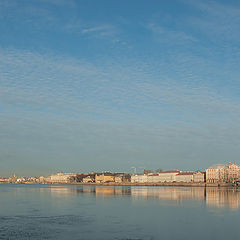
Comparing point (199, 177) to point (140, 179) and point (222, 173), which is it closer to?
point (222, 173)

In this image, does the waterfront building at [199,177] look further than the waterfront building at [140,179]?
No

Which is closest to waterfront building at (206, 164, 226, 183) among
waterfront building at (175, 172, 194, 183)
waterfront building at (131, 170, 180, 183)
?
waterfront building at (175, 172, 194, 183)

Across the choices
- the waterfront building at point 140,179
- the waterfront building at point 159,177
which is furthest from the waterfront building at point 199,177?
the waterfront building at point 140,179

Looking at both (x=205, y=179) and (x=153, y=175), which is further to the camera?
(x=153, y=175)

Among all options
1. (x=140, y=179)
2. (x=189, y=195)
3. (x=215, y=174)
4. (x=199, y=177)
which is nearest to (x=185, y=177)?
(x=199, y=177)

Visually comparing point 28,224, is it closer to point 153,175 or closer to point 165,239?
point 165,239

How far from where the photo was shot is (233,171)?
5832 inches

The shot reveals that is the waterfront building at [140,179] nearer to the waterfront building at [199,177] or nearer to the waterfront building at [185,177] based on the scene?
the waterfront building at [185,177]

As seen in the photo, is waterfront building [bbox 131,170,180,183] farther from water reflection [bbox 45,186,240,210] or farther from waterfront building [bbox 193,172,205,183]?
water reflection [bbox 45,186,240,210]

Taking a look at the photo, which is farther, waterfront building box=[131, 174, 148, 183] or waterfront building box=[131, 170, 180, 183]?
waterfront building box=[131, 174, 148, 183]

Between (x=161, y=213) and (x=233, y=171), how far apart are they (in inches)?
5013

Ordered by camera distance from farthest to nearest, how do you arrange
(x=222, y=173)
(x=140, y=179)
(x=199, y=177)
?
(x=140, y=179)
(x=199, y=177)
(x=222, y=173)

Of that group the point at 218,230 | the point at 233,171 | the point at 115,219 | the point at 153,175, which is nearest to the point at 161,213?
the point at 115,219

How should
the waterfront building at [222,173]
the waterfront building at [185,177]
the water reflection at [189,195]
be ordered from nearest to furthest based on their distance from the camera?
1. the water reflection at [189,195]
2. the waterfront building at [222,173]
3. the waterfront building at [185,177]
